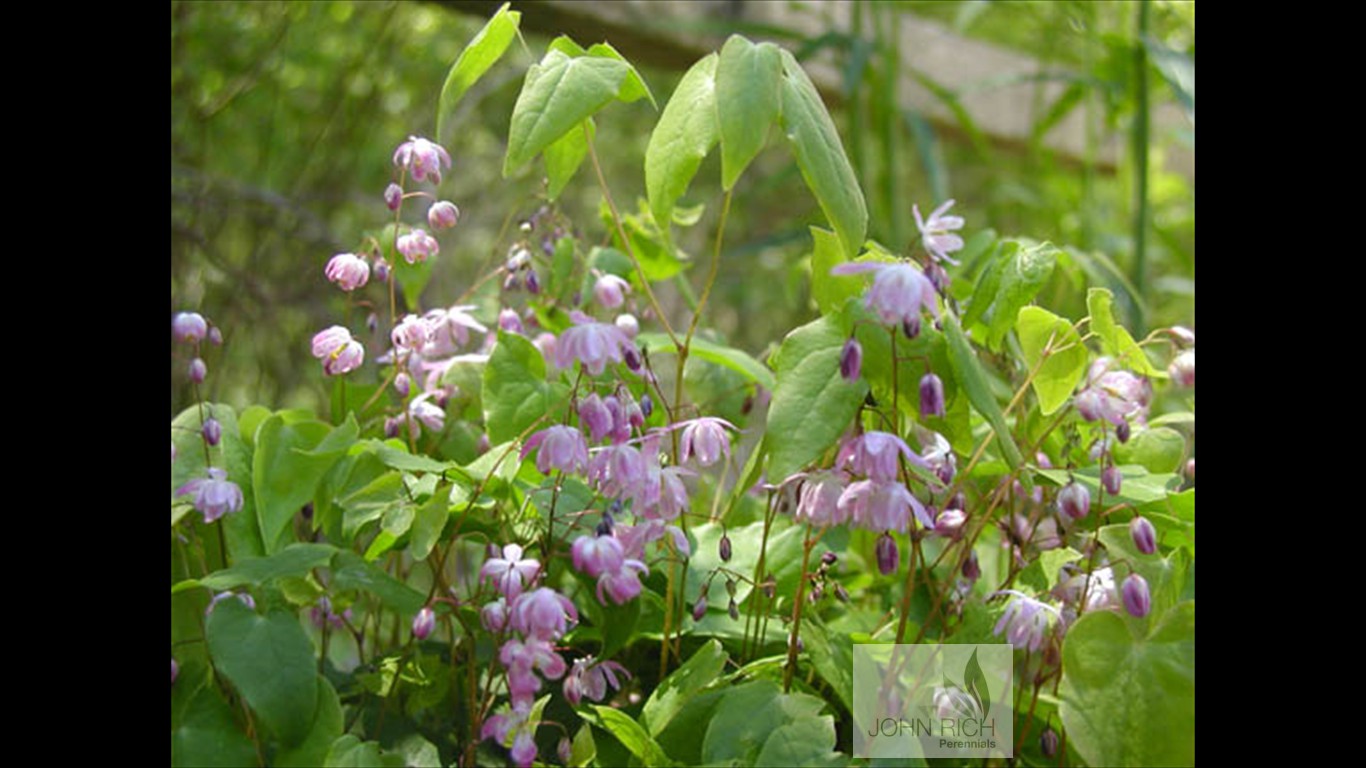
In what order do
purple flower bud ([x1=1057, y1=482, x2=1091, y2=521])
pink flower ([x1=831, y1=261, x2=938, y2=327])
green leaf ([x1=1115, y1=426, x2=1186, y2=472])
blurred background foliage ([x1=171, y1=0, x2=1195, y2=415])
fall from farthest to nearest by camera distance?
1. blurred background foliage ([x1=171, y1=0, x2=1195, y2=415])
2. green leaf ([x1=1115, y1=426, x2=1186, y2=472])
3. purple flower bud ([x1=1057, y1=482, x2=1091, y2=521])
4. pink flower ([x1=831, y1=261, x2=938, y2=327])

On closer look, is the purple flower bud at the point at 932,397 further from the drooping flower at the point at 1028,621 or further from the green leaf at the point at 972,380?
the drooping flower at the point at 1028,621

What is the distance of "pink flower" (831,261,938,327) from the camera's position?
2.02ft

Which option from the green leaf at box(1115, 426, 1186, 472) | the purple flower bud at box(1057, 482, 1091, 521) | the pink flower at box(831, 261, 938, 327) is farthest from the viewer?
the green leaf at box(1115, 426, 1186, 472)

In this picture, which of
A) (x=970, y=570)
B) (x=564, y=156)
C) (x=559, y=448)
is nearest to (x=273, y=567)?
(x=559, y=448)

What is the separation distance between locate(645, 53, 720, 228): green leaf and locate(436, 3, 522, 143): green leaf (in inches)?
4.2

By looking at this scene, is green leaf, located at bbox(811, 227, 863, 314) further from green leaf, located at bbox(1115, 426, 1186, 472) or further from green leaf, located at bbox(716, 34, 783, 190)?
green leaf, located at bbox(1115, 426, 1186, 472)

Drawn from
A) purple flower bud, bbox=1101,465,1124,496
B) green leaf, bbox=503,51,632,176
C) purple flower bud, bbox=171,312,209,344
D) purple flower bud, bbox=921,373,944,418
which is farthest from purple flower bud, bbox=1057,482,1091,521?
purple flower bud, bbox=171,312,209,344

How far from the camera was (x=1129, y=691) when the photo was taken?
2.09 ft

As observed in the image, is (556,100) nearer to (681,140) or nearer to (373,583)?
(681,140)
